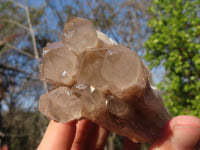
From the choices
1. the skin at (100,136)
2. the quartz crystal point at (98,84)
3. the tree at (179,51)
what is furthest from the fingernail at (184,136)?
the tree at (179,51)

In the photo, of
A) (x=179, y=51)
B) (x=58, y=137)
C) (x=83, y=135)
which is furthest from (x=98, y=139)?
(x=179, y=51)

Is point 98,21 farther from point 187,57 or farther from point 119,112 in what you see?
point 119,112

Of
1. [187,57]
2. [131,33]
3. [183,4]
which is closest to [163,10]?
[183,4]

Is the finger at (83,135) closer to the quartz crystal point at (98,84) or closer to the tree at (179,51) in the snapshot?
the quartz crystal point at (98,84)

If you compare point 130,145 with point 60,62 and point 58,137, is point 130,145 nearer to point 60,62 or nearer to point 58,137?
point 58,137

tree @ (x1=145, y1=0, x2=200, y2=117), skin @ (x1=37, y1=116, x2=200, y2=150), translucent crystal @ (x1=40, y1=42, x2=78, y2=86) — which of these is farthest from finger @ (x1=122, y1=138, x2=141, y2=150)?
tree @ (x1=145, y1=0, x2=200, y2=117)
